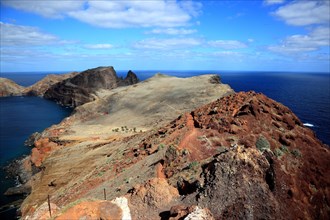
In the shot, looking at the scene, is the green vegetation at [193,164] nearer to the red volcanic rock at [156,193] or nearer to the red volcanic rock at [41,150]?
the red volcanic rock at [156,193]

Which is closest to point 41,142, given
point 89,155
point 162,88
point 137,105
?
point 89,155

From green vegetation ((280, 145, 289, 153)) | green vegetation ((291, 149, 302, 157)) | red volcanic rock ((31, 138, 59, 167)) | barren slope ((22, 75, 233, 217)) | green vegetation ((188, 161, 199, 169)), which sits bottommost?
red volcanic rock ((31, 138, 59, 167))

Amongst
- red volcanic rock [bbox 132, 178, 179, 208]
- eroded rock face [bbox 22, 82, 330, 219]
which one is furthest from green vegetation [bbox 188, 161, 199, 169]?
red volcanic rock [bbox 132, 178, 179, 208]

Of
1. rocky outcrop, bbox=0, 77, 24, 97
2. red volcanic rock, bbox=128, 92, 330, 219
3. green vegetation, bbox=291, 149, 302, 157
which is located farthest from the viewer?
rocky outcrop, bbox=0, 77, 24, 97

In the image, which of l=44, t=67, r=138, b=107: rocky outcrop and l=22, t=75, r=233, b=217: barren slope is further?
l=44, t=67, r=138, b=107: rocky outcrop

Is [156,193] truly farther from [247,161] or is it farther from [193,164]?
[247,161]

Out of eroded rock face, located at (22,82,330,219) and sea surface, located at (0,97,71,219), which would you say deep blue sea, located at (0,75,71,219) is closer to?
sea surface, located at (0,97,71,219)

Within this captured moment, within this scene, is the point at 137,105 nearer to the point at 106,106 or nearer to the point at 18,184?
the point at 106,106

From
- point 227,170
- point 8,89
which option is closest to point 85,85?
point 8,89
